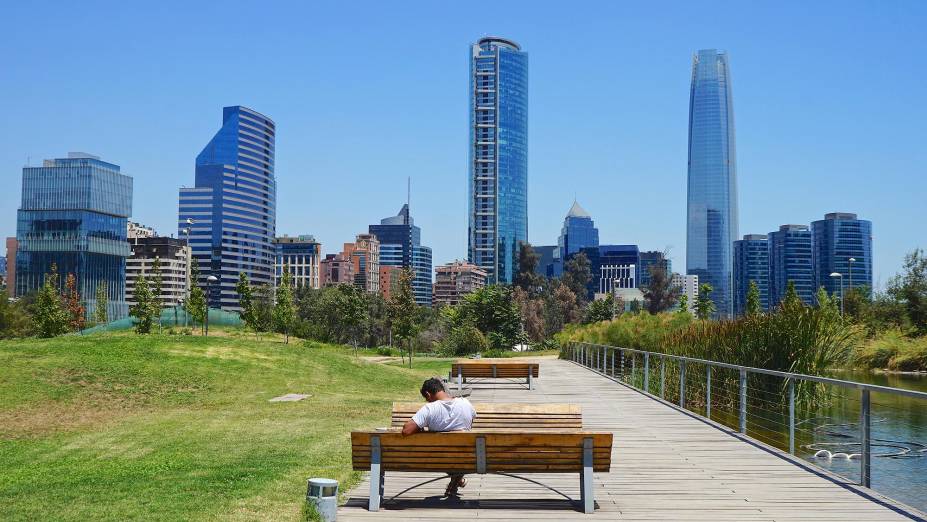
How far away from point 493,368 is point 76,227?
17997cm

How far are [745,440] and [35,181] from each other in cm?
20263

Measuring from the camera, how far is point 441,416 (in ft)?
24.4

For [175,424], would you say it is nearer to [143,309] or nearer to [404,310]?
[404,310]

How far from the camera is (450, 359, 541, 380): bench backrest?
19.9m

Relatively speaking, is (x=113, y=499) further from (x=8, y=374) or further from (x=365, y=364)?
(x=365, y=364)

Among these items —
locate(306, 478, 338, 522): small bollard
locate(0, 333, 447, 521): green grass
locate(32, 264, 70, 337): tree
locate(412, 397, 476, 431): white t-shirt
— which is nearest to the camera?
locate(306, 478, 338, 522): small bollard

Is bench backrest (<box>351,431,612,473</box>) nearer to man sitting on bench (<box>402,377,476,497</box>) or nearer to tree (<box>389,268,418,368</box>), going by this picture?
man sitting on bench (<box>402,377,476,497</box>)

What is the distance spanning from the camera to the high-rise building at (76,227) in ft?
592

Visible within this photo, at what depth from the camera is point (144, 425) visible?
50.6 feet

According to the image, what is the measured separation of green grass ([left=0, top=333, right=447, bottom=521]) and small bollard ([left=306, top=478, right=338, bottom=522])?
25cm

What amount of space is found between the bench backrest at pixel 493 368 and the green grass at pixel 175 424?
1.85 meters

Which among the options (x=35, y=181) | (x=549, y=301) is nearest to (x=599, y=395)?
(x=549, y=301)

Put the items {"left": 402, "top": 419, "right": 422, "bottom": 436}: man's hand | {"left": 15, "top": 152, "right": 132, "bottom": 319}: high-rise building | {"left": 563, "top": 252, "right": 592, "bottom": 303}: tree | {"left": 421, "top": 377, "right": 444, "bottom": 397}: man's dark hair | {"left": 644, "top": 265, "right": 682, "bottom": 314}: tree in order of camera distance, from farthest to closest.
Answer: {"left": 15, "top": 152, "right": 132, "bottom": 319}: high-rise building
{"left": 563, "top": 252, "right": 592, "bottom": 303}: tree
{"left": 644, "top": 265, "right": 682, "bottom": 314}: tree
{"left": 421, "top": 377, "right": 444, "bottom": 397}: man's dark hair
{"left": 402, "top": 419, "right": 422, "bottom": 436}: man's hand

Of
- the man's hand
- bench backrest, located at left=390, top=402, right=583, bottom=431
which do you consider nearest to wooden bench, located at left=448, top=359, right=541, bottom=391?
bench backrest, located at left=390, top=402, right=583, bottom=431
